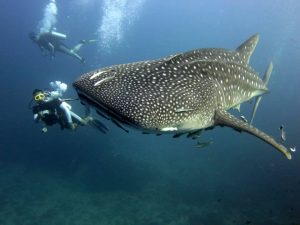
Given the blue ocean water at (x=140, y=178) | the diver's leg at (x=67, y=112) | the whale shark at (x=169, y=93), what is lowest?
the blue ocean water at (x=140, y=178)

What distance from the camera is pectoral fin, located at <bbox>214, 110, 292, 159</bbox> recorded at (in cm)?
461

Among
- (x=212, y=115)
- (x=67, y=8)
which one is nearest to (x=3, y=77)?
(x=212, y=115)

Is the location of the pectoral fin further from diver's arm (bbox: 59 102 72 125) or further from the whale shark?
diver's arm (bbox: 59 102 72 125)

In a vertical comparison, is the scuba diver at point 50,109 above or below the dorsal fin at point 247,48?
below

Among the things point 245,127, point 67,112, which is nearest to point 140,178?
point 67,112

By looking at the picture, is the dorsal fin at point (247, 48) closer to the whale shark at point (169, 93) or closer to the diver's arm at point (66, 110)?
the whale shark at point (169, 93)

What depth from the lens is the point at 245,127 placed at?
463cm

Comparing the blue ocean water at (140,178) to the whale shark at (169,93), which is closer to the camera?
the whale shark at (169,93)

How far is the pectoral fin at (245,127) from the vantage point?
15.1ft

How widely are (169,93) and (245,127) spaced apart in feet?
4.47

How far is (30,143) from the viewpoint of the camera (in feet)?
98.8

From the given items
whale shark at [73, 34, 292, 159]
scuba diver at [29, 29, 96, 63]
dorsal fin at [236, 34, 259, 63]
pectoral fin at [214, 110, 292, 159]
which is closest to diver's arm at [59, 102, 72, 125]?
dorsal fin at [236, 34, 259, 63]

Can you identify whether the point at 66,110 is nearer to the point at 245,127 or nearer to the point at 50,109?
the point at 50,109

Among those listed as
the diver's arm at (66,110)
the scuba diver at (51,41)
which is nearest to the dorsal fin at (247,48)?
the diver's arm at (66,110)
